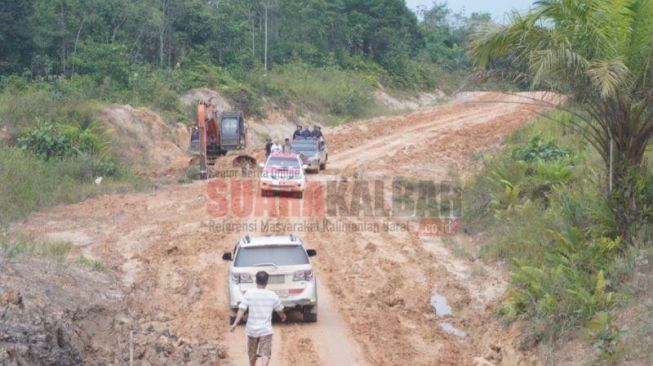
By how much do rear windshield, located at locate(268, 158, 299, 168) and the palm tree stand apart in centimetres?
1303

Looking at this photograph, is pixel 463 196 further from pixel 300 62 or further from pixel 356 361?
pixel 300 62

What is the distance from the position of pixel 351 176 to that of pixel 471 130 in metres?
15.7

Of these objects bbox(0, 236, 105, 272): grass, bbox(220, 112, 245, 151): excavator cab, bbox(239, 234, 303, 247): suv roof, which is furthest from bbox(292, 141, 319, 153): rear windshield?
bbox(239, 234, 303, 247): suv roof

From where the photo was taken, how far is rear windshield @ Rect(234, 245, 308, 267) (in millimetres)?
14344

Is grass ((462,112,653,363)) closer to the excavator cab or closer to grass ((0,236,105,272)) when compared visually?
grass ((0,236,105,272))

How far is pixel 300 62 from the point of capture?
6625cm

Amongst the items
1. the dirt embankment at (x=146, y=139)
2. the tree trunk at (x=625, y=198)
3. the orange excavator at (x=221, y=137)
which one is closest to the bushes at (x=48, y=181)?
the orange excavator at (x=221, y=137)

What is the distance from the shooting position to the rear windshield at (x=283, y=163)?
2680cm

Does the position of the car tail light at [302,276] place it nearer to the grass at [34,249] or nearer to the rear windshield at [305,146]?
the grass at [34,249]

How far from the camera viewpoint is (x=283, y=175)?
87.1ft

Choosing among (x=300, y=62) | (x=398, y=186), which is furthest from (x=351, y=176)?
(x=300, y=62)

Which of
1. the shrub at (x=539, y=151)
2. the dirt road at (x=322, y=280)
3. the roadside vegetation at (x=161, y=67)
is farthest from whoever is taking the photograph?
the roadside vegetation at (x=161, y=67)

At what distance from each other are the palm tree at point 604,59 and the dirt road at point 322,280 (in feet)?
4.72

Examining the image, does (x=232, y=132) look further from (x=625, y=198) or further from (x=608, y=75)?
(x=608, y=75)
